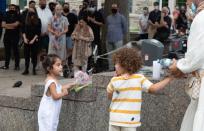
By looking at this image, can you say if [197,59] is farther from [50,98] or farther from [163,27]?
[163,27]

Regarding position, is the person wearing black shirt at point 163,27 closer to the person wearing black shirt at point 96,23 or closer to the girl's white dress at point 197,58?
the person wearing black shirt at point 96,23

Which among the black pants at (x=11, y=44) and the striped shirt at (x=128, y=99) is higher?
the striped shirt at (x=128, y=99)

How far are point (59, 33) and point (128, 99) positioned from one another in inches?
337

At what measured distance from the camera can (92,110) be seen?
708 cm

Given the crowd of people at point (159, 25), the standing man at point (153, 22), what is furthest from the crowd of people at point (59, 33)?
the standing man at point (153, 22)

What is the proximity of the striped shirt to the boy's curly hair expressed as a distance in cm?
9

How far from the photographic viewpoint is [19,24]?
48.2 ft

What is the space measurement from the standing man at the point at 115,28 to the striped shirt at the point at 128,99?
371 inches

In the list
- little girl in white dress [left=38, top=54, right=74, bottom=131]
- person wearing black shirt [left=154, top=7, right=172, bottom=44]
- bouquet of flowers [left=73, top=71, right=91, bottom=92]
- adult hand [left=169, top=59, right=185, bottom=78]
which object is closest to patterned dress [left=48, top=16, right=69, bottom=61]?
person wearing black shirt [left=154, top=7, right=172, bottom=44]

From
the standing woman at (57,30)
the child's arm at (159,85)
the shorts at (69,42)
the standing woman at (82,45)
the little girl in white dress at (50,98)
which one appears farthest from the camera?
the shorts at (69,42)

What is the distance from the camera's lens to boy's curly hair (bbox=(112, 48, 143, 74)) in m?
5.38

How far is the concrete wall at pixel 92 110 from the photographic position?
251 inches

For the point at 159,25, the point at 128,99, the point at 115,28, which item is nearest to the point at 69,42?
the point at 115,28

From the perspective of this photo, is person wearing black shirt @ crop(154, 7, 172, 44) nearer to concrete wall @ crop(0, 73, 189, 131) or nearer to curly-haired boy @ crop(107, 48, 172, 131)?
concrete wall @ crop(0, 73, 189, 131)
